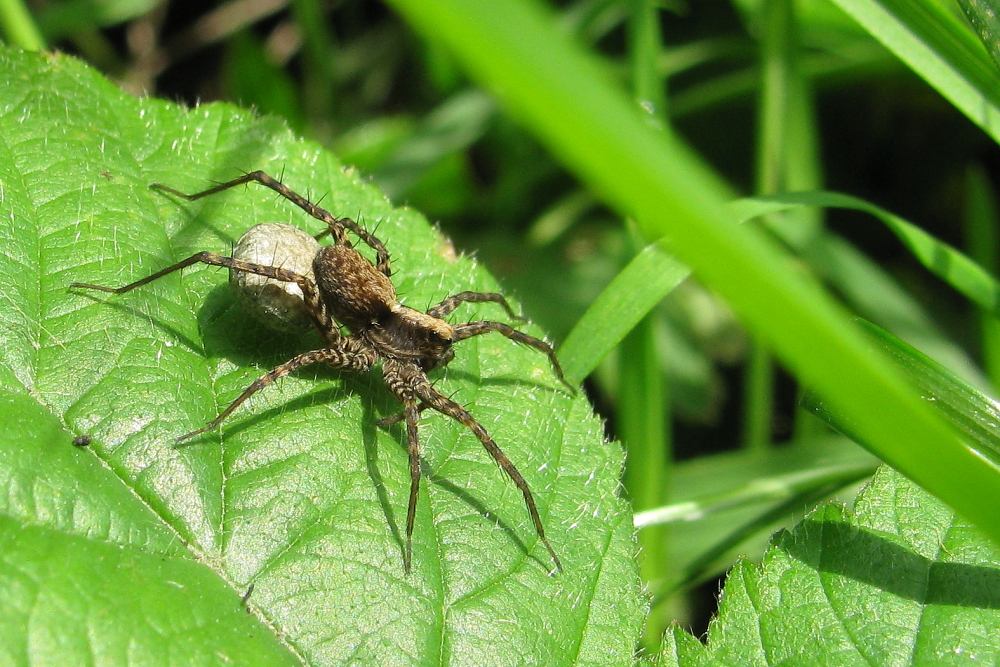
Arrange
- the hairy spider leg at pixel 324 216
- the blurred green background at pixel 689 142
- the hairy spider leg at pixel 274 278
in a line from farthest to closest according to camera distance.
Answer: the blurred green background at pixel 689 142 < the hairy spider leg at pixel 324 216 < the hairy spider leg at pixel 274 278

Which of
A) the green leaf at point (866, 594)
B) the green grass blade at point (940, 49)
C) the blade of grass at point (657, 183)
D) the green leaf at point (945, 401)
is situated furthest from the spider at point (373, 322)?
the green grass blade at point (940, 49)

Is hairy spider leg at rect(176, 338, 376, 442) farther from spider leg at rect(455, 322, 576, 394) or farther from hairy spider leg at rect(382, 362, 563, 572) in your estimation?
spider leg at rect(455, 322, 576, 394)

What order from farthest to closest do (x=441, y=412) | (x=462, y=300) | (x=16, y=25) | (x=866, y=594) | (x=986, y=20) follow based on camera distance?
(x=16, y=25)
(x=462, y=300)
(x=441, y=412)
(x=986, y=20)
(x=866, y=594)

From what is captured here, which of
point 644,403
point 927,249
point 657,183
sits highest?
point 927,249

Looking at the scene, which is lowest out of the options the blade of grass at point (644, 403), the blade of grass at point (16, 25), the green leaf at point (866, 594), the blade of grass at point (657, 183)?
the green leaf at point (866, 594)

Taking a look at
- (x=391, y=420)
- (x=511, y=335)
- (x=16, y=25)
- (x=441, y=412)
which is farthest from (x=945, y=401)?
(x=16, y=25)

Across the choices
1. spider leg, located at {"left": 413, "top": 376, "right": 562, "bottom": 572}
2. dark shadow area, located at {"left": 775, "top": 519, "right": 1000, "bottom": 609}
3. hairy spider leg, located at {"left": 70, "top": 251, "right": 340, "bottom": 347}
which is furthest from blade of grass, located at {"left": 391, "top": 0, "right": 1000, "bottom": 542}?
hairy spider leg, located at {"left": 70, "top": 251, "right": 340, "bottom": 347}

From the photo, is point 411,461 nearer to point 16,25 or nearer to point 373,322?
point 373,322

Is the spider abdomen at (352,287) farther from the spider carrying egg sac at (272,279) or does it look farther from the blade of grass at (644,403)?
the blade of grass at (644,403)
